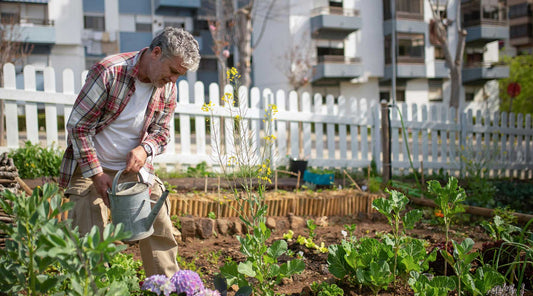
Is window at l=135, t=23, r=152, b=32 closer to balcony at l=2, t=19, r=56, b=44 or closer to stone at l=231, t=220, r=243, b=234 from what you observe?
balcony at l=2, t=19, r=56, b=44

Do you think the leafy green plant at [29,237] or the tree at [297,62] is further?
the tree at [297,62]

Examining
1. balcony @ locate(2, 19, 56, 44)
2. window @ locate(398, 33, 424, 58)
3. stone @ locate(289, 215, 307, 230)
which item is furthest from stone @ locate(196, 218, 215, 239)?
window @ locate(398, 33, 424, 58)

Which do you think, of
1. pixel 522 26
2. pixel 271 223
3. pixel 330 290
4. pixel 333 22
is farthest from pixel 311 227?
pixel 522 26

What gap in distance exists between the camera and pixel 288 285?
97.2 inches

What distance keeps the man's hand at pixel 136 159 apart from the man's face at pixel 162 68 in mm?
341

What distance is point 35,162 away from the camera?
5160 mm

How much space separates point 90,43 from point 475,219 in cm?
2216

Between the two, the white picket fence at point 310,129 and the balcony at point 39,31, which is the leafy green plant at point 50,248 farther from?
the balcony at point 39,31

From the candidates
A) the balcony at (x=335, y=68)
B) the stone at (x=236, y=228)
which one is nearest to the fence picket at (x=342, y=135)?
the stone at (x=236, y=228)

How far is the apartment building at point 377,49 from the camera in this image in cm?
2411

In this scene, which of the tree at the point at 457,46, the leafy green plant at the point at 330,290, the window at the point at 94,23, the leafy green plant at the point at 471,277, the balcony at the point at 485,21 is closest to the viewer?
the leafy green plant at the point at 471,277

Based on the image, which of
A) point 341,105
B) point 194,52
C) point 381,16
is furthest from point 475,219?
point 381,16

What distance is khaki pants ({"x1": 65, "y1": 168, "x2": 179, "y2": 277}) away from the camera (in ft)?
7.43

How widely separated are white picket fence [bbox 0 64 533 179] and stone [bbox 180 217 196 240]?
1.46 meters
